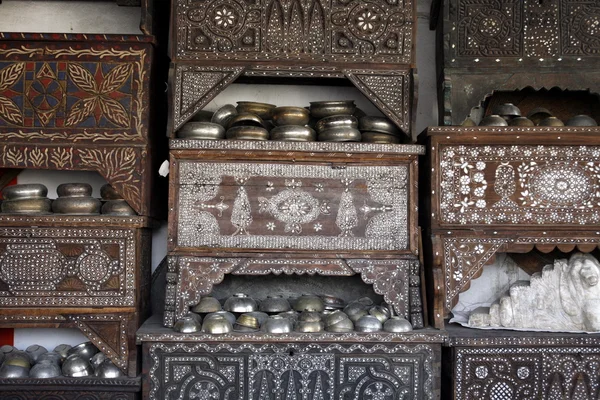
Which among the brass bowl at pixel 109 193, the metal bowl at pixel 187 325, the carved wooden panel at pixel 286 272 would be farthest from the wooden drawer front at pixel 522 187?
the brass bowl at pixel 109 193

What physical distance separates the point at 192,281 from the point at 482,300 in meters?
1.96

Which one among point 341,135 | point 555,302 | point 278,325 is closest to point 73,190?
point 278,325

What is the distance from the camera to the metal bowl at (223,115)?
3436 mm

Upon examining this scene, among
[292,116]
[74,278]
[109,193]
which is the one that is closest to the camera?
[74,278]

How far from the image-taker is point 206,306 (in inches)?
126

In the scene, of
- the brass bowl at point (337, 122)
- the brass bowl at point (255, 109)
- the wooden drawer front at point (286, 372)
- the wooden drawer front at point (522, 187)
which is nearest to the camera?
the wooden drawer front at point (286, 372)

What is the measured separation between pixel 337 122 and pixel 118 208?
1340 millimetres

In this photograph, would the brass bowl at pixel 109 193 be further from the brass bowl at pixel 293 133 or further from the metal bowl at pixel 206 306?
the brass bowl at pixel 293 133

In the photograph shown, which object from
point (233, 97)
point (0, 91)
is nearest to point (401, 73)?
point (233, 97)

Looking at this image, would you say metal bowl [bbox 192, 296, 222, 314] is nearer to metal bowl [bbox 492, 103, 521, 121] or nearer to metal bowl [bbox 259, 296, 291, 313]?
metal bowl [bbox 259, 296, 291, 313]

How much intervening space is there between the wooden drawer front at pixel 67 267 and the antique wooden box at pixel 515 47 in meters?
2.08

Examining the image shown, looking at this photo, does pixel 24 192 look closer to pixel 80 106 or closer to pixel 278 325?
pixel 80 106

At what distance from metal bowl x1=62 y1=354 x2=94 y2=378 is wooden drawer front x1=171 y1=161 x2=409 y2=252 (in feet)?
2.70

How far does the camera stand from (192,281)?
123 inches
